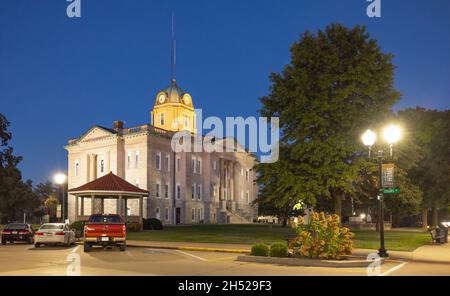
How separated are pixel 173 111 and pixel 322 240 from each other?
77.1m

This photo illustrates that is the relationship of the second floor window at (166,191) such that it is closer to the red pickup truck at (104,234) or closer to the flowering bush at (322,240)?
the red pickup truck at (104,234)

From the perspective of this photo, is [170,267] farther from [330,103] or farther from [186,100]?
[186,100]

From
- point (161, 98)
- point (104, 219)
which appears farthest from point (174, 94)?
point (104, 219)

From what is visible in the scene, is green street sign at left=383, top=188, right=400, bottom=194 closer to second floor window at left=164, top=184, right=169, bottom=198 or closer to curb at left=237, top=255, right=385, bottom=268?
curb at left=237, top=255, right=385, bottom=268

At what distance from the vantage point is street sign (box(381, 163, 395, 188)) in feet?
78.2

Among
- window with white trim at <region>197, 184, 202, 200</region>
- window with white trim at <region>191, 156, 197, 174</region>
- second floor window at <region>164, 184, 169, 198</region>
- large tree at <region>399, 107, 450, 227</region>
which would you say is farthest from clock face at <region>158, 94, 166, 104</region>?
large tree at <region>399, 107, 450, 227</region>

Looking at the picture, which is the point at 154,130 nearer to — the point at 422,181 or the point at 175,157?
the point at 175,157

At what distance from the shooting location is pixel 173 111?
313 ft

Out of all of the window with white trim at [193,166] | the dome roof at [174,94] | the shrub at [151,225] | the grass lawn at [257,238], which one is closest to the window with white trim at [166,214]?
the window with white trim at [193,166]

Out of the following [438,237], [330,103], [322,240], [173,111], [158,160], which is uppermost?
[173,111]

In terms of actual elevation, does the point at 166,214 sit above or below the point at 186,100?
below

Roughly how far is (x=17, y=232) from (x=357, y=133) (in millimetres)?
22616

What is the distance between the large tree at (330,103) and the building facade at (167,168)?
42653mm

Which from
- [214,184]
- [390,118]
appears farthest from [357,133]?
[214,184]
